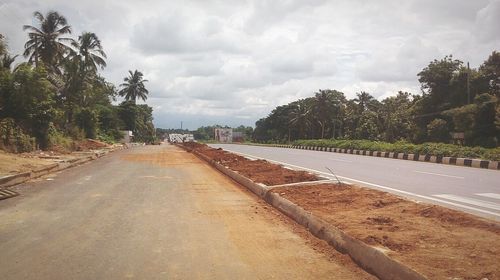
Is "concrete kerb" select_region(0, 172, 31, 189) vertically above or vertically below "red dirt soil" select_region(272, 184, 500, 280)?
below

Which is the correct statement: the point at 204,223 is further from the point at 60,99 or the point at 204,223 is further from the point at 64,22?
the point at 64,22

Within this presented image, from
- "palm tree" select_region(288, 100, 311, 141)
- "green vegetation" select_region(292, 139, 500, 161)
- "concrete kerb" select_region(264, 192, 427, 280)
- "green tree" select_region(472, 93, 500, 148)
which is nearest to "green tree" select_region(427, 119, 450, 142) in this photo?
"green tree" select_region(472, 93, 500, 148)

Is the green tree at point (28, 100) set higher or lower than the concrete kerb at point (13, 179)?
higher

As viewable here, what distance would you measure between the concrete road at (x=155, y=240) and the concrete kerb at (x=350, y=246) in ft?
0.48

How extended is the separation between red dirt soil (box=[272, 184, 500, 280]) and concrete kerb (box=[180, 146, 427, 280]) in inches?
4.4

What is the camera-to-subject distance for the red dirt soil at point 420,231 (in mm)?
4652

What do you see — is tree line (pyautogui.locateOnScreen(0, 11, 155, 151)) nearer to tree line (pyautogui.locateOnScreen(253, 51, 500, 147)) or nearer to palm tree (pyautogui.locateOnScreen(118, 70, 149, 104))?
palm tree (pyautogui.locateOnScreen(118, 70, 149, 104))

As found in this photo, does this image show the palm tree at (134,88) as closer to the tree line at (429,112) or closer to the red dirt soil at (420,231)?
the tree line at (429,112)

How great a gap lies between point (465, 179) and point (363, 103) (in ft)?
265

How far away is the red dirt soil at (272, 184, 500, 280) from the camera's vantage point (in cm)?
465

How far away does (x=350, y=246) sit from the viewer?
5816mm

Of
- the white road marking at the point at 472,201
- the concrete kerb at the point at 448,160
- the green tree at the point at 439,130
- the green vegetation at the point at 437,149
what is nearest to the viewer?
the white road marking at the point at 472,201

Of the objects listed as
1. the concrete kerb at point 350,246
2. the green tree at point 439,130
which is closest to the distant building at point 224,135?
the green tree at point 439,130

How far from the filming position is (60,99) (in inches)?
1752
